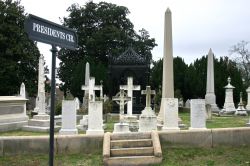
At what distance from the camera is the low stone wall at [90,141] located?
30.6 ft

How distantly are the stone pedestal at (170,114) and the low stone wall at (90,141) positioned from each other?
104 inches

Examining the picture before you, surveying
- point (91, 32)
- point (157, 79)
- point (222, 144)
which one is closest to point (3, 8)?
point (91, 32)

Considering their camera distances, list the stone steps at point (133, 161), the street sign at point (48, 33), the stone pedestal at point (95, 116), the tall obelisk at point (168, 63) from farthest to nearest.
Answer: the tall obelisk at point (168, 63)
the stone pedestal at point (95, 116)
the stone steps at point (133, 161)
the street sign at point (48, 33)

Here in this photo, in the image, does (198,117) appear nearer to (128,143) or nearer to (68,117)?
(128,143)

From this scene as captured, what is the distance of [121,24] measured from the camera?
52.2 metres

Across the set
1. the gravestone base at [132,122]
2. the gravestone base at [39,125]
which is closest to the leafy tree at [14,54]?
the gravestone base at [39,125]

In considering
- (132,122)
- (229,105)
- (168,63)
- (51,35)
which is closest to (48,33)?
(51,35)

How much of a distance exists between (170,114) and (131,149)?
12.1ft

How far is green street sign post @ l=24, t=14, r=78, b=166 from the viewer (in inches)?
168

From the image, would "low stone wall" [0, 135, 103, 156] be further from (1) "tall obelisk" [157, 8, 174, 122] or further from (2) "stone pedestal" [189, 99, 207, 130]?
(1) "tall obelisk" [157, 8, 174, 122]

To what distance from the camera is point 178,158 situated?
8.88 m

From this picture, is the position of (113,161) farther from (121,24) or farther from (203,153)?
(121,24)

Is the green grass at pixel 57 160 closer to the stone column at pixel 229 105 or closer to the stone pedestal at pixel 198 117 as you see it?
the stone pedestal at pixel 198 117

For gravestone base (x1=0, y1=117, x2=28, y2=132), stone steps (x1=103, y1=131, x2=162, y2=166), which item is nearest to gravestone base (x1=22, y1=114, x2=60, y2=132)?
gravestone base (x1=0, y1=117, x2=28, y2=132)
